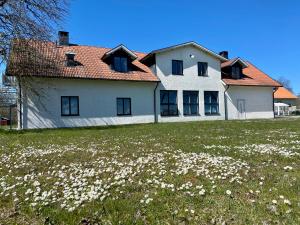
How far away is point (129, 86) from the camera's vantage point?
25484 millimetres

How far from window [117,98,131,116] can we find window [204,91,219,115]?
26.7 feet

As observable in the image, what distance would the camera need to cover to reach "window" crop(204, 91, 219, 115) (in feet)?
96.6

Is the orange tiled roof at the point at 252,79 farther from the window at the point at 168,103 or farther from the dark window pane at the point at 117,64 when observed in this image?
the dark window pane at the point at 117,64

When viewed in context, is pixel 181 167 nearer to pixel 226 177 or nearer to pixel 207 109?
pixel 226 177

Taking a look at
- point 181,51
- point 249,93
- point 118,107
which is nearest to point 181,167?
point 118,107

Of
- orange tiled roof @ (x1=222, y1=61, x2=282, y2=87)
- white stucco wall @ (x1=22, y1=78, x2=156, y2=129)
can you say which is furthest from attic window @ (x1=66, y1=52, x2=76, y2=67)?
orange tiled roof @ (x1=222, y1=61, x2=282, y2=87)

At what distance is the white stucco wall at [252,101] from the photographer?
30.7 meters

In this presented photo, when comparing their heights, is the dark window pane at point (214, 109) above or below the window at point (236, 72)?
below

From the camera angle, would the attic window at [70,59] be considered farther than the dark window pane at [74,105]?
Yes

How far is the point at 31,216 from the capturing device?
4094 millimetres

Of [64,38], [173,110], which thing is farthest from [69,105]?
[173,110]

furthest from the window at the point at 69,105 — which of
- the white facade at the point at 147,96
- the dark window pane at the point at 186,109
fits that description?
the dark window pane at the point at 186,109

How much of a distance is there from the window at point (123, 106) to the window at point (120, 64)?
246 centimetres

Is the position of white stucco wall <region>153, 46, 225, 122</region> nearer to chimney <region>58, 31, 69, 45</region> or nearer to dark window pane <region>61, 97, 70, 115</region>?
dark window pane <region>61, 97, 70, 115</region>
